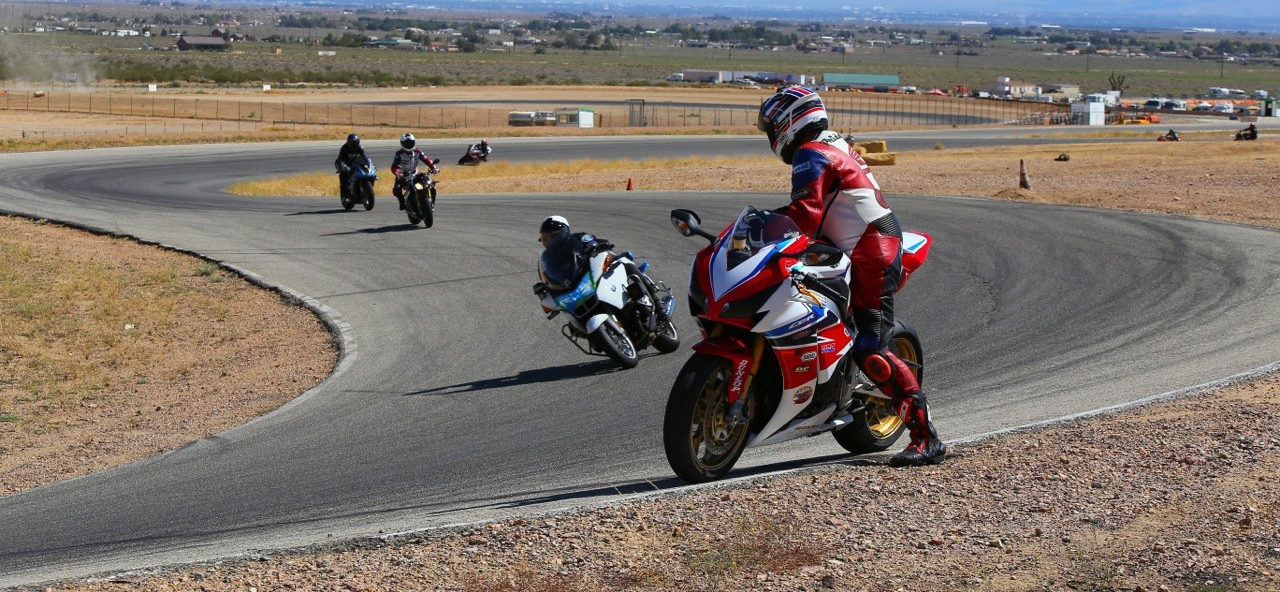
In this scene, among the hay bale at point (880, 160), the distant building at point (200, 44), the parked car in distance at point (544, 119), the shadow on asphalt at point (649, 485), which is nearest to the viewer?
the shadow on asphalt at point (649, 485)

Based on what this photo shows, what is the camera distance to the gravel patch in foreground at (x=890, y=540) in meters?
5.51

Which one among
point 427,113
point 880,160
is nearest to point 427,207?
point 880,160

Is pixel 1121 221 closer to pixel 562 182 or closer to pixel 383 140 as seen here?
pixel 562 182

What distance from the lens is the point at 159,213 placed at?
28469 mm

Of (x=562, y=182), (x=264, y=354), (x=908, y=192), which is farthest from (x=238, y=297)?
(x=562, y=182)

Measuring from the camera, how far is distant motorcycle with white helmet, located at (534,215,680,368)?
12109mm

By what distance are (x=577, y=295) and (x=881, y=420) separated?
4472 millimetres

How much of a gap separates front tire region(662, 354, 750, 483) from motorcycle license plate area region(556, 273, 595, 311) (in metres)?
4.95

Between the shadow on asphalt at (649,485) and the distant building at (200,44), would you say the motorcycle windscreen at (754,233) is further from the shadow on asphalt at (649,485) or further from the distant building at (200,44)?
the distant building at (200,44)

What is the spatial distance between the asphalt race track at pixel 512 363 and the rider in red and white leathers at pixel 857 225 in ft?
2.69

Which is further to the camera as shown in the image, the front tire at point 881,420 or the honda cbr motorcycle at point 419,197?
the honda cbr motorcycle at point 419,197

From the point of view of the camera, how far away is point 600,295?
40.2 ft

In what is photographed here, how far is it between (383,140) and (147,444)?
50910 millimetres

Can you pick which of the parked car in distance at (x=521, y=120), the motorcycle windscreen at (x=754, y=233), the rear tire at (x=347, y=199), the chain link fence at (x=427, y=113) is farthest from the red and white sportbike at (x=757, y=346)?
the parked car in distance at (x=521, y=120)
